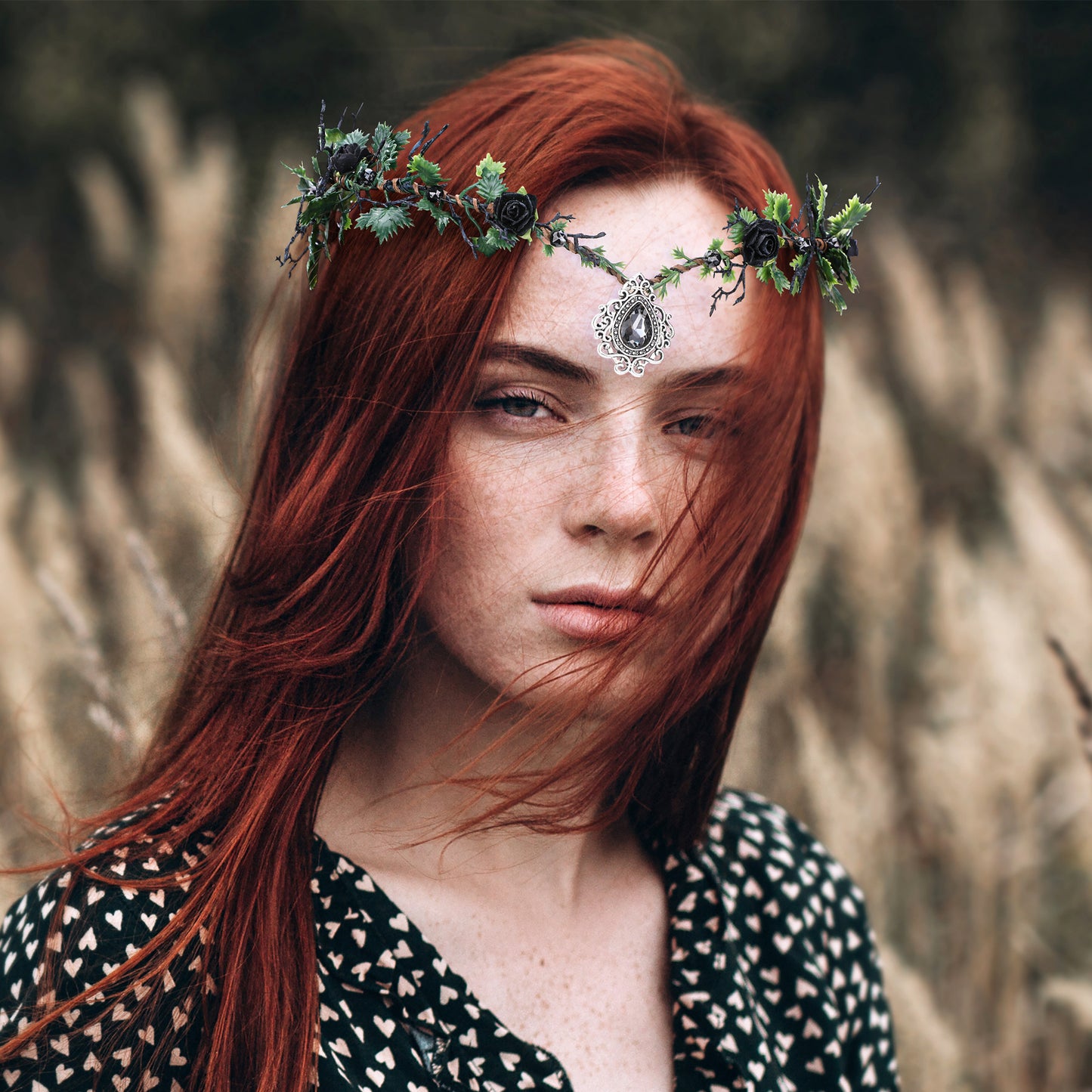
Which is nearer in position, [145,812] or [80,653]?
[145,812]

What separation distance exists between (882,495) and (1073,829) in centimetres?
57

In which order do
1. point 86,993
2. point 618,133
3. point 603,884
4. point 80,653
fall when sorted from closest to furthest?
point 86,993, point 618,133, point 603,884, point 80,653

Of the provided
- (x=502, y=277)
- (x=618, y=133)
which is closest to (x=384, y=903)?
(x=502, y=277)

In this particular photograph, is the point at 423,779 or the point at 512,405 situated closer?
the point at 512,405

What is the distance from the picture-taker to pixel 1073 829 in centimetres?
161

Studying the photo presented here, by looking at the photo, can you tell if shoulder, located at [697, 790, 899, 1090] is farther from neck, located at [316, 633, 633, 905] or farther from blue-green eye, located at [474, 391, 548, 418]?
blue-green eye, located at [474, 391, 548, 418]

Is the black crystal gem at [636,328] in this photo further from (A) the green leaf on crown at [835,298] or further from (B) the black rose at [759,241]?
(A) the green leaf on crown at [835,298]

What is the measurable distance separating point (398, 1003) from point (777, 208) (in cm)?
76

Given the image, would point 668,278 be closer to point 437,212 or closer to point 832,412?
point 437,212

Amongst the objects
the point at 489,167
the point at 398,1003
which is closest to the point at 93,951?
the point at 398,1003

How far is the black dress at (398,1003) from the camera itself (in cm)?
88

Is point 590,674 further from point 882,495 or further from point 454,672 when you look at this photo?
point 882,495

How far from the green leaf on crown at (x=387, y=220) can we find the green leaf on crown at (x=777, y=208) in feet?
1.02

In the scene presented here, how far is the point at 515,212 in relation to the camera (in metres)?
0.88
